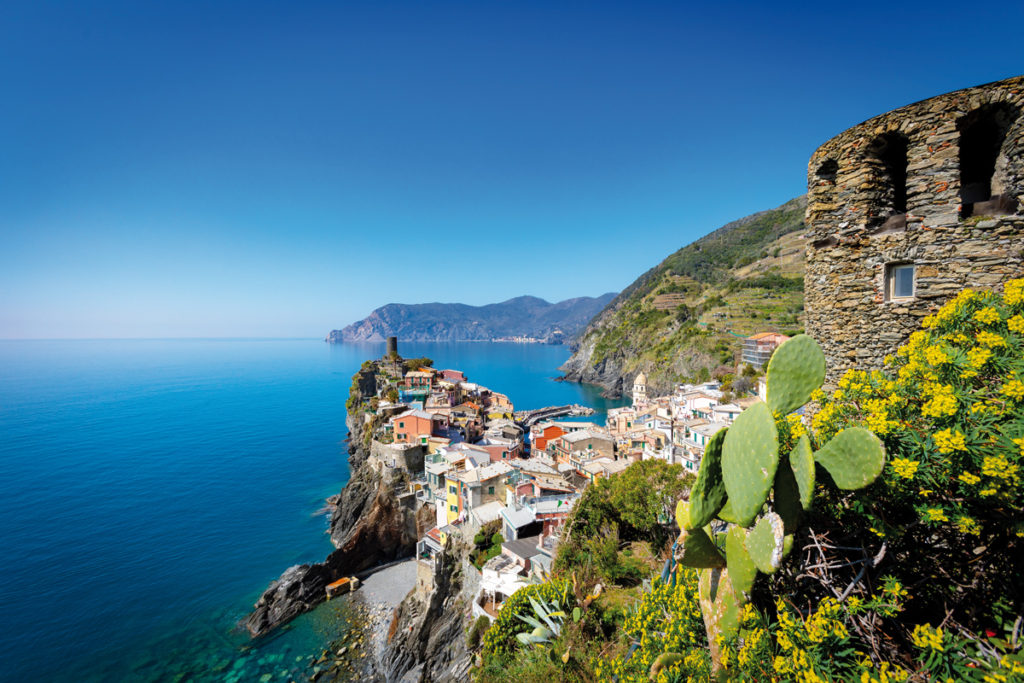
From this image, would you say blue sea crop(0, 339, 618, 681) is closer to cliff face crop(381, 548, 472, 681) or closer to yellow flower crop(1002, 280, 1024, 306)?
cliff face crop(381, 548, 472, 681)

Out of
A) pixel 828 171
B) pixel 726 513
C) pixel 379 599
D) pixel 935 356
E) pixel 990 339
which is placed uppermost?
pixel 828 171

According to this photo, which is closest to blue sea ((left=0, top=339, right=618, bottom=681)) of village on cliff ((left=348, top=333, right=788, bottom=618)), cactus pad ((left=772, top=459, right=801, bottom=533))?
village on cliff ((left=348, top=333, right=788, bottom=618))

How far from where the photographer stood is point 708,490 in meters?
3.79

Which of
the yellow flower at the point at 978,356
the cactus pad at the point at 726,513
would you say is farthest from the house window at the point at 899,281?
the cactus pad at the point at 726,513

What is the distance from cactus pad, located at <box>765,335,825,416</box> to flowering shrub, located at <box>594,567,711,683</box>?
105 inches

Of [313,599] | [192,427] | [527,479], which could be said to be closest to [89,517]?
[313,599]

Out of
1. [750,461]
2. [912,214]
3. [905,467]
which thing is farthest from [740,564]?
[912,214]

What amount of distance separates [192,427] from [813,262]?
78.1 meters

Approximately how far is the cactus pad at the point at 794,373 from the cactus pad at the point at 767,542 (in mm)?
982

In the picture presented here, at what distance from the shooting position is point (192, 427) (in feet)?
201

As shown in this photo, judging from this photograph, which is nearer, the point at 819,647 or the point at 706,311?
the point at 819,647

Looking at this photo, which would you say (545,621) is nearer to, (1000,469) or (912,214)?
(1000,469)

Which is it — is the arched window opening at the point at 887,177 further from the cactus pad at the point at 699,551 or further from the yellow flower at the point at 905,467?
the cactus pad at the point at 699,551

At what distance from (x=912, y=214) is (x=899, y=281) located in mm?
745
